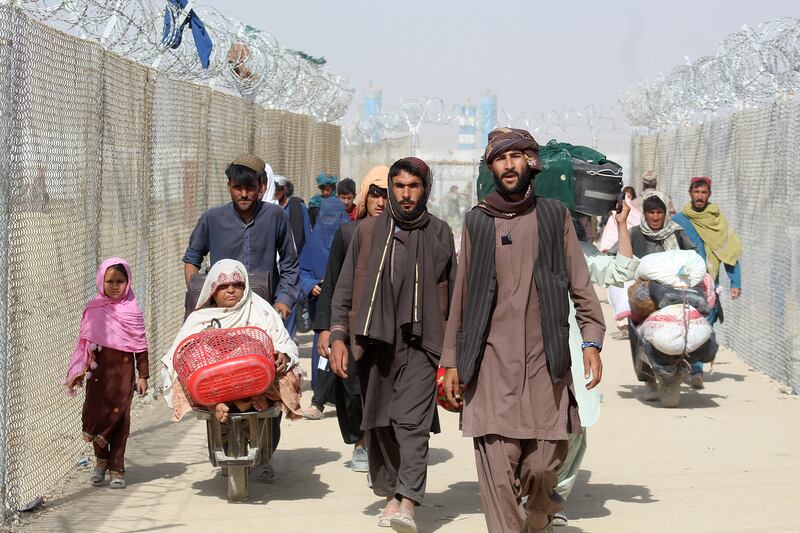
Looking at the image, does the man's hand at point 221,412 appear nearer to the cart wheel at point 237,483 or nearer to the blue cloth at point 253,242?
the cart wheel at point 237,483

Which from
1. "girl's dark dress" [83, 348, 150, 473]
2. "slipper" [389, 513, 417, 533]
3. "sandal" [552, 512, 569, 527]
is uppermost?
"girl's dark dress" [83, 348, 150, 473]

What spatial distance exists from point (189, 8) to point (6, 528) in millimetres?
5815

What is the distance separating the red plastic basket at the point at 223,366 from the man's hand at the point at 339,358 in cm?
36

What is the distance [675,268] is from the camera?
9844 mm

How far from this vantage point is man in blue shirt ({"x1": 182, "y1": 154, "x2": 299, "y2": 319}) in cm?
740

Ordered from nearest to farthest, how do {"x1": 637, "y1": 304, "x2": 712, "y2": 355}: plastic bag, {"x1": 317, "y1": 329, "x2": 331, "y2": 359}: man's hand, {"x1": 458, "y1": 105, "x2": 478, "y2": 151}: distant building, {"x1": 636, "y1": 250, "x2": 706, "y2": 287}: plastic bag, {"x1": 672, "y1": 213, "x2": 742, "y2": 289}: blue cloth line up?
{"x1": 317, "y1": 329, "x2": 331, "y2": 359}: man's hand < {"x1": 637, "y1": 304, "x2": 712, "y2": 355}: plastic bag < {"x1": 636, "y1": 250, "x2": 706, "y2": 287}: plastic bag < {"x1": 672, "y1": 213, "x2": 742, "y2": 289}: blue cloth < {"x1": 458, "y1": 105, "x2": 478, "y2": 151}: distant building

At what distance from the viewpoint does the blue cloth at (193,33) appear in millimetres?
10367

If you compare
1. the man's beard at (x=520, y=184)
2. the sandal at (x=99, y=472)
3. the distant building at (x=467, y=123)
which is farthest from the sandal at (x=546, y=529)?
the distant building at (x=467, y=123)

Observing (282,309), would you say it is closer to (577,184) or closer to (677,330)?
(577,184)

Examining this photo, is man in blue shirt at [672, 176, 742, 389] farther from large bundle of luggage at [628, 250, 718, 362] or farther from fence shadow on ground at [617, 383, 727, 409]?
large bundle of luggage at [628, 250, 718, 362]

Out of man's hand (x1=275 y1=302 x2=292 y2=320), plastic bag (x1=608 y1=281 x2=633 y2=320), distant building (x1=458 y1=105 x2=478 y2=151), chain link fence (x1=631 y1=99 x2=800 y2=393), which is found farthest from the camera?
distant building (x1=458 y1=105 x2=478 y2=151)

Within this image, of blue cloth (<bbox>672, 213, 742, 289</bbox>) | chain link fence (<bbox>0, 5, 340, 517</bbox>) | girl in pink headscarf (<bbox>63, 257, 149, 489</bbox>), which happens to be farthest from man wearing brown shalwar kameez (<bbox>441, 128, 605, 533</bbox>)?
blue cloth (<bbox>672, 213, 742, 289</bbox>)

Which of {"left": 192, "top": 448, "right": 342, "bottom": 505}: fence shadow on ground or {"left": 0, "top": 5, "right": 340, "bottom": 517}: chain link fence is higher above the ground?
{"left": 0, "top": 5, "right": 340, "bottom": 517}: chain link fence

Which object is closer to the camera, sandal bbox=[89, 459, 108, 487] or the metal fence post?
the metal fence post
